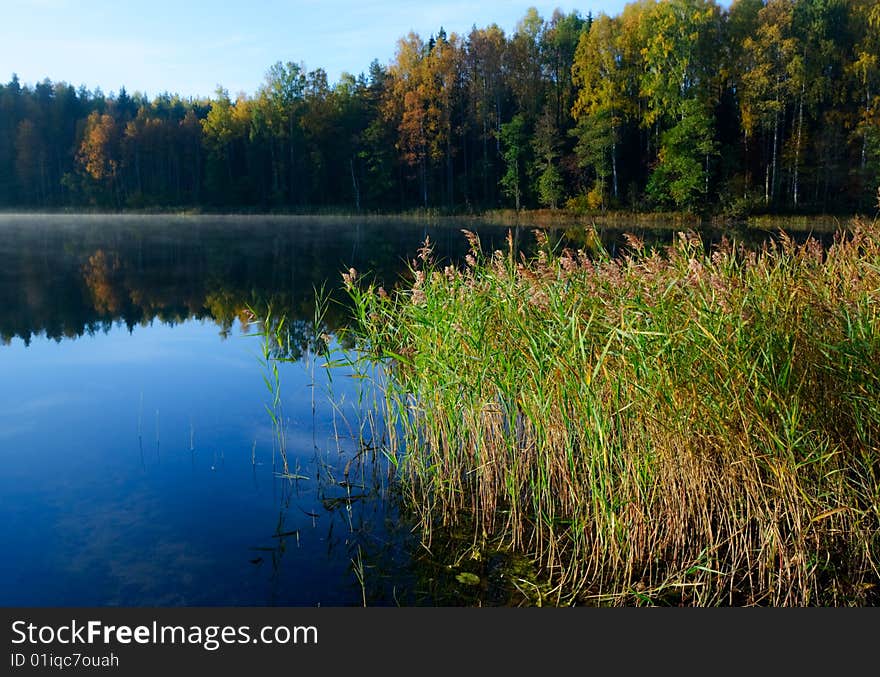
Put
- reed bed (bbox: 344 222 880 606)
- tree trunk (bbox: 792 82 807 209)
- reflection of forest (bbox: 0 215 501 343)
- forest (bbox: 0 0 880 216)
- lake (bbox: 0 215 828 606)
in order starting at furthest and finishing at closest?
forest (bbox: 0 0 880 216), tree trunk (bbox: 792 82 807 209), reflection of forest (bbox: 0 215 501 343), lake (bbox: 0 215 828 606), reed bed (bbox: 344 222 880 606)

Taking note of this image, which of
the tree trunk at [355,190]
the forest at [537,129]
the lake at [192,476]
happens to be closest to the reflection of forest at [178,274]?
the lake at [192,476]

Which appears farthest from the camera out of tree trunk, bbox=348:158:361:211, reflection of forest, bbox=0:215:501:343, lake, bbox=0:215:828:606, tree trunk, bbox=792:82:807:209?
tree trunk, bbox=348:158:361:211

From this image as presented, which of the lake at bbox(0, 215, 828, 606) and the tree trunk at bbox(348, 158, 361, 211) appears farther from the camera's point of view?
the tree trunk at bbox(348, 158, 361, 211)

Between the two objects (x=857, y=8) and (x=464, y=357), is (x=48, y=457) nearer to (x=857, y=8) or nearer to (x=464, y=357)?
(x=464, y=357)

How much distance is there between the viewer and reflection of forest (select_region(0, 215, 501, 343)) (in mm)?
15781

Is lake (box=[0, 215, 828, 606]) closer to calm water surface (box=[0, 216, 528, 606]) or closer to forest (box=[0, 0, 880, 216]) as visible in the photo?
calm water surface (box=[0, 216, 528, 606])

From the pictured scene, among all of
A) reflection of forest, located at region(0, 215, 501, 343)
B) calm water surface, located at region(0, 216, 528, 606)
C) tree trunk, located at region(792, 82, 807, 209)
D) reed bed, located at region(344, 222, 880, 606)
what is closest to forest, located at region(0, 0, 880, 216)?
tree trunk, located at region(792, 82, 807, 209)

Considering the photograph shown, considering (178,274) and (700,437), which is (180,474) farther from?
(178,274)

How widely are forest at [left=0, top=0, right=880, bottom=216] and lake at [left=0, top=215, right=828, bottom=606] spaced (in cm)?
3201

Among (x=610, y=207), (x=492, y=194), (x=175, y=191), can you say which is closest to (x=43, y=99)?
(x=175, y=191)

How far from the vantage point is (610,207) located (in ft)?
137

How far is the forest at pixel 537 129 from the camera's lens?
38.8 meters

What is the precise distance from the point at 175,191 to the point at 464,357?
69.1m

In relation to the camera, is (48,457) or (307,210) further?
(307,210)
